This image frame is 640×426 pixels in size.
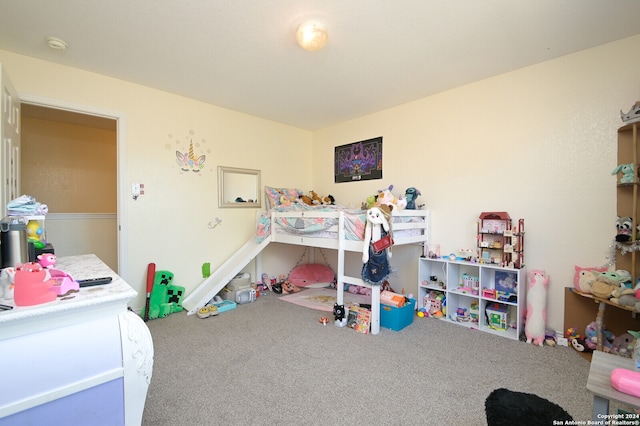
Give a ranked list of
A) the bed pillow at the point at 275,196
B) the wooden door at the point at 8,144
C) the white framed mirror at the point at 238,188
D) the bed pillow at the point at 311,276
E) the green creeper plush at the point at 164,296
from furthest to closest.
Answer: the bed pillow at the point at 311,276 < the bed pillow at the point at 275,196 < the white framed mirror at the point at 238,188 < the green creeper plush at the point at 164,296 < the wooden door at the point at 8,144

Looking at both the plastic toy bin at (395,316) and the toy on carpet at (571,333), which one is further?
the plastic toy bin at (395,316)

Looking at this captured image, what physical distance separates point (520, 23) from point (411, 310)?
2450 millimetres

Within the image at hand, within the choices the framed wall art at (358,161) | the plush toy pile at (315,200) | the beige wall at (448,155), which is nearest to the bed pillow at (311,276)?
the beige wall at (448,155)

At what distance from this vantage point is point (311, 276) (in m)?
4.27

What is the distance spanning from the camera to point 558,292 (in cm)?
245

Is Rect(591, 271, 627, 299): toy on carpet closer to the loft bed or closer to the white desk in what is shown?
the white desk

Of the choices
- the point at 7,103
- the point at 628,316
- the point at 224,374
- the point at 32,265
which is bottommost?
the point at 224,374

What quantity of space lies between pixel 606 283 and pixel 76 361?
3108 mm

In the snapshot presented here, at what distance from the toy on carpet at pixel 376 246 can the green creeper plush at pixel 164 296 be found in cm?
209

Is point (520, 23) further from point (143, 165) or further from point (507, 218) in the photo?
point (143, 165)

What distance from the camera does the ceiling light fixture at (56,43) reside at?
217 centimetres

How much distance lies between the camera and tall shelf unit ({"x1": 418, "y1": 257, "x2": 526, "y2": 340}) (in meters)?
2.55

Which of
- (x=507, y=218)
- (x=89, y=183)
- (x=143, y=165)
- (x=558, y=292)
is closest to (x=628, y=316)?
(x=558, y=292)

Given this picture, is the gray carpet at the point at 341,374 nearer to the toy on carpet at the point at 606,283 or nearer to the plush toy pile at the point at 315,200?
the toy on carpet at the point at 606,283
